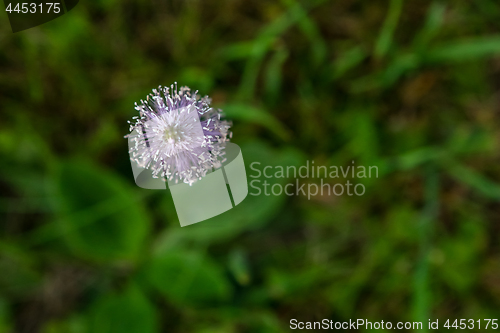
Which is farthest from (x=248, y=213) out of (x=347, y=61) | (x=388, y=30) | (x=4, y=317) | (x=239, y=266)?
(x=4, y=317)

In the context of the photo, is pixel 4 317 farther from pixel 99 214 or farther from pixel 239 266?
pixel 239 266

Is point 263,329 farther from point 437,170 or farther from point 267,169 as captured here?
point 437,170

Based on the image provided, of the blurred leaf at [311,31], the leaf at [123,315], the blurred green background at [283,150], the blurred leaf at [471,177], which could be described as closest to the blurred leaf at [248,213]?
the blurred green background at [283,150]

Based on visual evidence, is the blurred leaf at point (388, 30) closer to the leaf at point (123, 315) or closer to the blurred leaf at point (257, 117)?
the blurred leaf at point (257, 117)

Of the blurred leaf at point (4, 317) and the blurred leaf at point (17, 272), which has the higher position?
the blurred leaf at point (17, 272)

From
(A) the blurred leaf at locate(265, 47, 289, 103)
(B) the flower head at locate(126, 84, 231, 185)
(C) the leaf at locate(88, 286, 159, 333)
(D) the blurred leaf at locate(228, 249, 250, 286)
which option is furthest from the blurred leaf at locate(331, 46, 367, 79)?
(C) the leaf at locate(88, 286, 159, 333)

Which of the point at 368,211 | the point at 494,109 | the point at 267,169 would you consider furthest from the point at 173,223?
the point at 494,109
